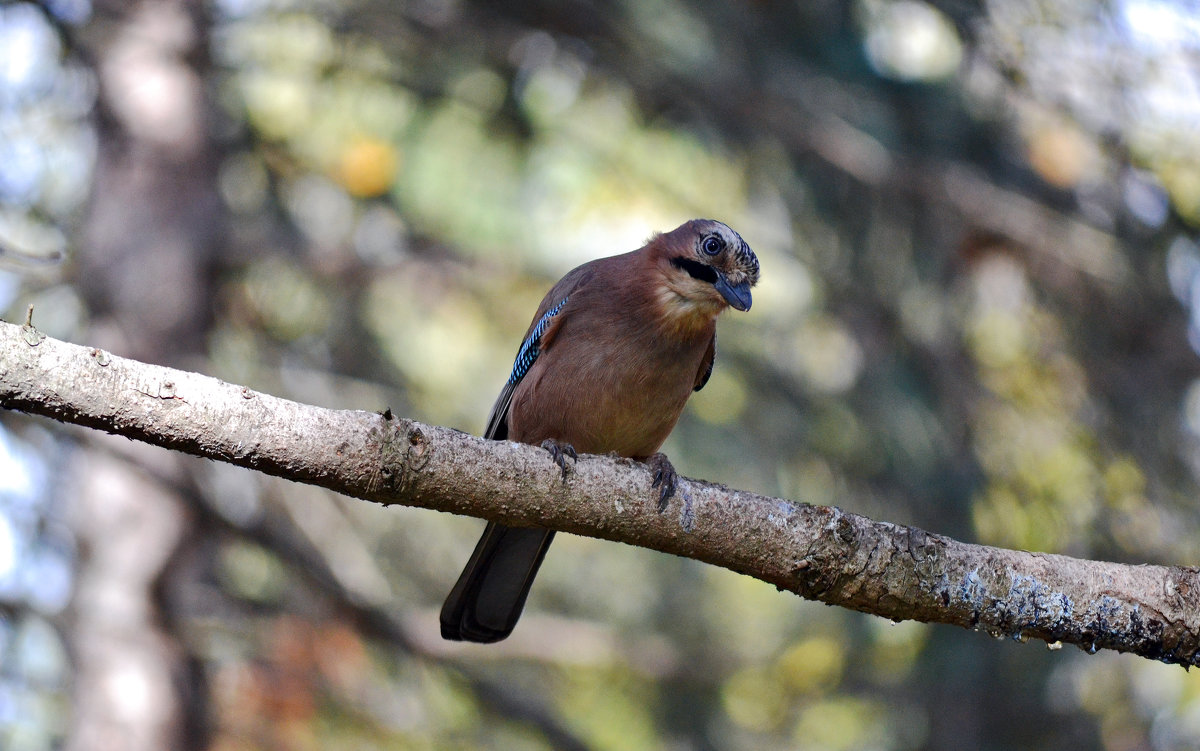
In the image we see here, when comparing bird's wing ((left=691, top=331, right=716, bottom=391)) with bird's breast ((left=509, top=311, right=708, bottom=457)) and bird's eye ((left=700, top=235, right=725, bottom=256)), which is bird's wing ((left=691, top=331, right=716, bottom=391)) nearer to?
bird's breast ((left=509, top=311, right=708, bottom=457))

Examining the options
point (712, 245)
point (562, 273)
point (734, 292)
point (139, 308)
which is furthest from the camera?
point (562, 273)

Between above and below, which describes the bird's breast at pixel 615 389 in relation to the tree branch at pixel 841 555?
below

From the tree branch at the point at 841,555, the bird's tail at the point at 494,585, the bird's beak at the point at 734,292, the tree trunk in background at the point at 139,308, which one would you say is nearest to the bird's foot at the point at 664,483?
the tree branch at the point at 841,555

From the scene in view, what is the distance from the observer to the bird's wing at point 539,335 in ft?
17.5

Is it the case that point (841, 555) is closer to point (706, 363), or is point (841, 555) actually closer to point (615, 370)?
point (615, 370)

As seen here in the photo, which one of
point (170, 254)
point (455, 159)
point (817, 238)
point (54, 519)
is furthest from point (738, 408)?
point (54, 519)

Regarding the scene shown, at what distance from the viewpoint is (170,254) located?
24.1 ft

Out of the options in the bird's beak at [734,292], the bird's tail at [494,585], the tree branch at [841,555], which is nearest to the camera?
the tree branch at [841,555]

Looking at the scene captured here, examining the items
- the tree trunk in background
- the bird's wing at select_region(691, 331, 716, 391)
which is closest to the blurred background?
the tree trunk in background

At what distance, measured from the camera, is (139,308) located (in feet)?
23.5

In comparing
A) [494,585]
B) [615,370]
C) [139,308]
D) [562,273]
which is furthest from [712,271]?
[139,308]

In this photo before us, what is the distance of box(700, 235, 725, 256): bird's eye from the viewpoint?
16.6 feet

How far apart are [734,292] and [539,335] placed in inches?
41.2

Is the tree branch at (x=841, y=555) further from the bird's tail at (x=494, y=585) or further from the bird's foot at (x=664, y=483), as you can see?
the bird's tail at (x=494, y=585)
